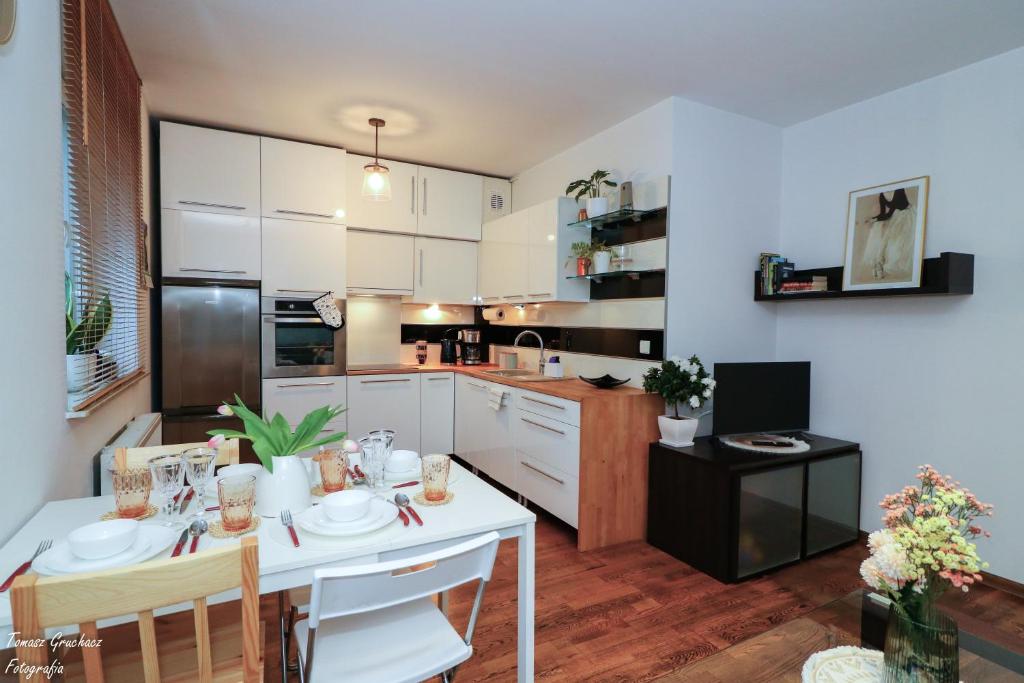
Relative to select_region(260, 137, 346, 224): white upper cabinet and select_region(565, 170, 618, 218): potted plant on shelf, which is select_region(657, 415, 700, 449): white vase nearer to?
select_region(565, 170, 618, 218): potted plant on shelf

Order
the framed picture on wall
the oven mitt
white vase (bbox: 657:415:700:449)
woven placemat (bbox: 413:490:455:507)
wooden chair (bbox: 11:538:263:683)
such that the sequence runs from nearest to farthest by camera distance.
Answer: wooden chair (bbox: 11:538:263:683) → woven placemat (bbox: 413:490:455:507) → the framed picture on wall → white vase (bbox: 657:415:700:449) → the oven mitt

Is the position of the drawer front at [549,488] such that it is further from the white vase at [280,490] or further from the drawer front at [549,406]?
the white vase at [280,490]

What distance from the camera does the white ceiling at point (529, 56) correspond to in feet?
7.50

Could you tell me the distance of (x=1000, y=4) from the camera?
7.13ft

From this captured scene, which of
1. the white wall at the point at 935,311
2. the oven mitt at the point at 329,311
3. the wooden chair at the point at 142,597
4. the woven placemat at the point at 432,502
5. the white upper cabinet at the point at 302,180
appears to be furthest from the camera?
the oven mitt at the point at 329,311

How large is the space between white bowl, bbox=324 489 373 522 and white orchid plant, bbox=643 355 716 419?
78.0 inches

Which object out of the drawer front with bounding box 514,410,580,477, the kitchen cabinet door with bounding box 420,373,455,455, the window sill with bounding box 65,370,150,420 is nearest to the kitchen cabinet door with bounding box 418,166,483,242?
the kitchen cabinet door with bounding box 420,373,455,455

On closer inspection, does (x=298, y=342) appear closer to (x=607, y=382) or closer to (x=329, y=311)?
(x=329, y=311)

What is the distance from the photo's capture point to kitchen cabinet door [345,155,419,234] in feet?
13.8

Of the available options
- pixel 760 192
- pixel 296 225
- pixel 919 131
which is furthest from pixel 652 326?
pixel 296 225

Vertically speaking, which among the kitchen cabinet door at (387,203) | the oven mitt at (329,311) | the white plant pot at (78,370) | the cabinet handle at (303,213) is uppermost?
the kitchen cabinet door at (387,203)

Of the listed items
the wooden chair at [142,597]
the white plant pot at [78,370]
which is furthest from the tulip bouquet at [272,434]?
the white plant pot at [78,370]

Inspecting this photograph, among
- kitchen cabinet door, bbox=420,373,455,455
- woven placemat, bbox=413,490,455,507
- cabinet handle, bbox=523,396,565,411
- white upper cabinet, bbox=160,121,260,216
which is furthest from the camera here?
kitchen cabinet door, bbox=420,373,455,455

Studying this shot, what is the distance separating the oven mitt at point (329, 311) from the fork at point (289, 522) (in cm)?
270
